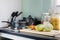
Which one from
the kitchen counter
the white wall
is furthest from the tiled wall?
the kitchen counter

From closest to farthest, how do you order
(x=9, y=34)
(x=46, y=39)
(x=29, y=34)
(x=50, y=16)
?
1. (x=46, y=39)
2. (x=29, y=34)
3. (x=9, y=34)
4. (x=50, y=16)

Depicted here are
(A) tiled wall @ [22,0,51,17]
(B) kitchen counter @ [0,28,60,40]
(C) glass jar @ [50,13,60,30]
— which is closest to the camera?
(B) kitchen counter @ [0,28,60,40]

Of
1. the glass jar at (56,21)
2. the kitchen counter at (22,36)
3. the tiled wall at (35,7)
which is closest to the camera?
the kitchen counter at (22,36)

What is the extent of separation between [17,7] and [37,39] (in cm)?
79

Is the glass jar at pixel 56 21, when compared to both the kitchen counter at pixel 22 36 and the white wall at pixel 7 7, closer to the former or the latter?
the kitchen counter at pixel 22 36

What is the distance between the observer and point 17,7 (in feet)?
5.85

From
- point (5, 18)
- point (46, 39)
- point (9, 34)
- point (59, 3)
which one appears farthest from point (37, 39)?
point (5, 18)

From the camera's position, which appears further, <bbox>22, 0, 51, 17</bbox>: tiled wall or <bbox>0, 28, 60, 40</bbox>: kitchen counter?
<bbox>22, 0, 51, 17</bbox>: tiled wall

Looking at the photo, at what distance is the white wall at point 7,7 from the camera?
5.46ft

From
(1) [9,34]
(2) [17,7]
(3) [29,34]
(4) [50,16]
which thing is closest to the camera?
(3) [29,34]

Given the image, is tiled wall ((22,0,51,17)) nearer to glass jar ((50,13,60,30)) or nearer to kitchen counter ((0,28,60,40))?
glass jar ((50,13,60,30))

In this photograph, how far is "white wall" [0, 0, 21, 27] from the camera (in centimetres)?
166

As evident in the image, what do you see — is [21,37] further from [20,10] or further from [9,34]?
[20,10]

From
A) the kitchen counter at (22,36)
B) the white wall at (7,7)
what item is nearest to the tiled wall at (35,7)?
the white wall at (7,7)
